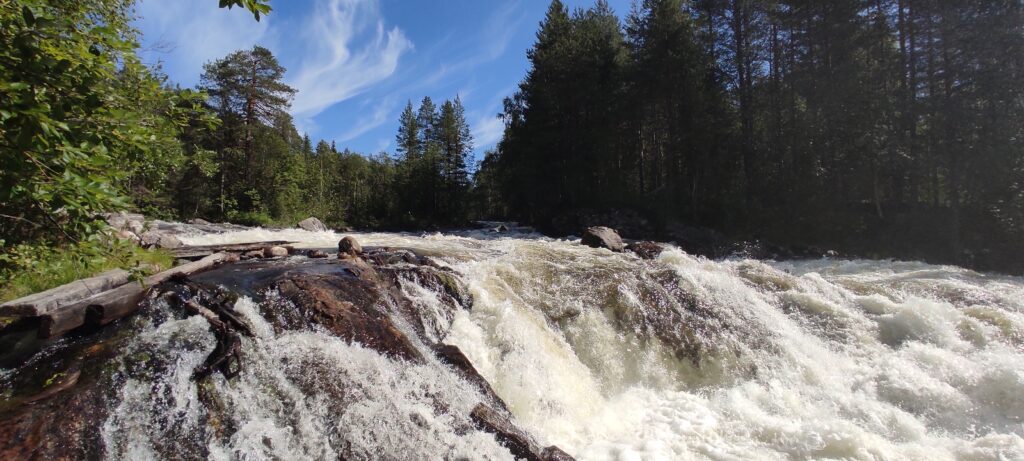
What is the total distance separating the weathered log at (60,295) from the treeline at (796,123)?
962 inches

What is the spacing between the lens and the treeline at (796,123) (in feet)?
66.2

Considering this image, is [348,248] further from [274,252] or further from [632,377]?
[632,377]

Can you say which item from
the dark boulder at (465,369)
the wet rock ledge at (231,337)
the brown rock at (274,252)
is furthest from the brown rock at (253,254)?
the dark boulder at (465,369)

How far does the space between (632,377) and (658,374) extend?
46cm

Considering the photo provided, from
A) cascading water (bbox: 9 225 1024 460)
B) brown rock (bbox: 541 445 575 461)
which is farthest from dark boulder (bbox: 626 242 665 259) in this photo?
brown rock (bbox: 541 445 575 461)

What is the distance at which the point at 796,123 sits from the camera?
2562cm

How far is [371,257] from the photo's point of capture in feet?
32.7

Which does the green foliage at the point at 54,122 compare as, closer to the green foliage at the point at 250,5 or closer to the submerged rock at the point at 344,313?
the green foliage at the point at 250,5

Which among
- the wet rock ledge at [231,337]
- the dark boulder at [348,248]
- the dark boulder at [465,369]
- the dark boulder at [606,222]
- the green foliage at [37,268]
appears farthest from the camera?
the dark boulder at [606,222]

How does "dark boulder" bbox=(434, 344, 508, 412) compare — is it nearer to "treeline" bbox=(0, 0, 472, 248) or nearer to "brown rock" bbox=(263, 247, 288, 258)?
"treeline" bbox=(0, 0, 472, 248)

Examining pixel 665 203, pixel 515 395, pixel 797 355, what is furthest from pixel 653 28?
pixel 515 395

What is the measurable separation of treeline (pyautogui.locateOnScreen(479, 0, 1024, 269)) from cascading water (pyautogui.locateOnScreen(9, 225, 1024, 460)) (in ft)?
44.5

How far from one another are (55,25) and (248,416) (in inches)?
139

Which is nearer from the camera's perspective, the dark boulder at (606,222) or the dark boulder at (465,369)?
the dark boulder at (465,369)
